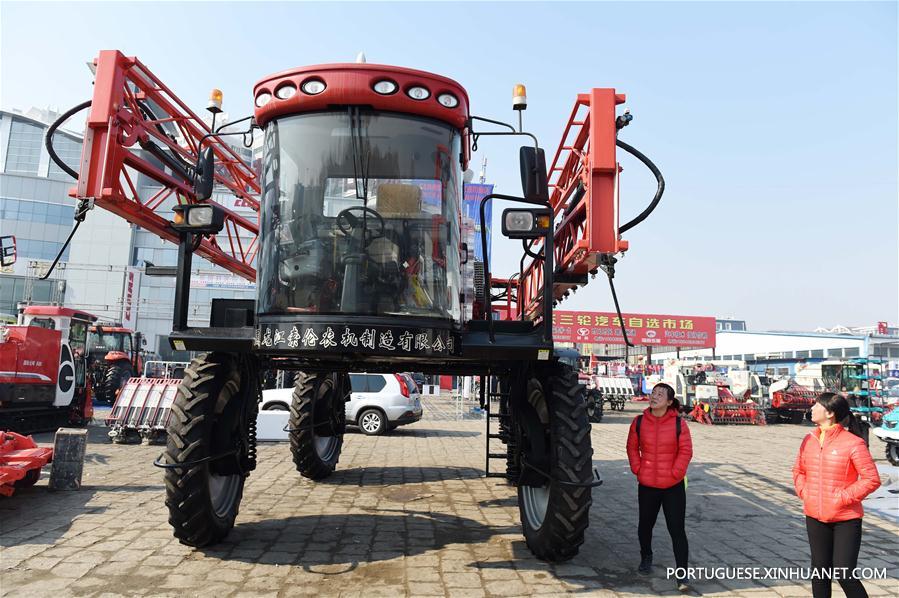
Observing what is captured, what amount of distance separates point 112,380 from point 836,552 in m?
20.2

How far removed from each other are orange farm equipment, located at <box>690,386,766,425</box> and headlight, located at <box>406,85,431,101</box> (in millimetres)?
20279

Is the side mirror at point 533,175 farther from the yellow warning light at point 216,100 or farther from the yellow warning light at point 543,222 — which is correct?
the yellow warning light at point 216,100

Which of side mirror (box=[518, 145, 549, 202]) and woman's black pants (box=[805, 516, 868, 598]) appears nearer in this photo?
woman's black pants (box=[805, 516, 868, 598])

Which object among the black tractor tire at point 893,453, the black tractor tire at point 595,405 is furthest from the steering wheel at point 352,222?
the black tractor tire at point 595,405

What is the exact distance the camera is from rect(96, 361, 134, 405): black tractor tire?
18.6 meters

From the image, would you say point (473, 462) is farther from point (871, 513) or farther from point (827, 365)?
point (827, 365)

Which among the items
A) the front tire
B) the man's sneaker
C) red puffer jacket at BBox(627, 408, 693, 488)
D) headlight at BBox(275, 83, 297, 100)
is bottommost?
the front tire

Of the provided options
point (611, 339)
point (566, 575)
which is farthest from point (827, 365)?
point (566, 575)

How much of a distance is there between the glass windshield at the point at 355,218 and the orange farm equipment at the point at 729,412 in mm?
19846

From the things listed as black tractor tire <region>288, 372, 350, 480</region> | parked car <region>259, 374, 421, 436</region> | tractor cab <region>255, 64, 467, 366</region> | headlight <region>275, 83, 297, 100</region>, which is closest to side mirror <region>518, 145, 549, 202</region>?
tractor cab <region>255, 64, 467, 366</region>

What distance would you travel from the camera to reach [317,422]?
8.38 m

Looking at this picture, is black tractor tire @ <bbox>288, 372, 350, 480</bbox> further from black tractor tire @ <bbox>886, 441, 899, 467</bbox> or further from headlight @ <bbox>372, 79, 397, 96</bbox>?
black tractor tire @ <bbox>886, 441, 899, 467</bbox>

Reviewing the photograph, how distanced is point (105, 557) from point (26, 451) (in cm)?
309

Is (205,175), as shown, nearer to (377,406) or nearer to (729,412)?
(377,406)
